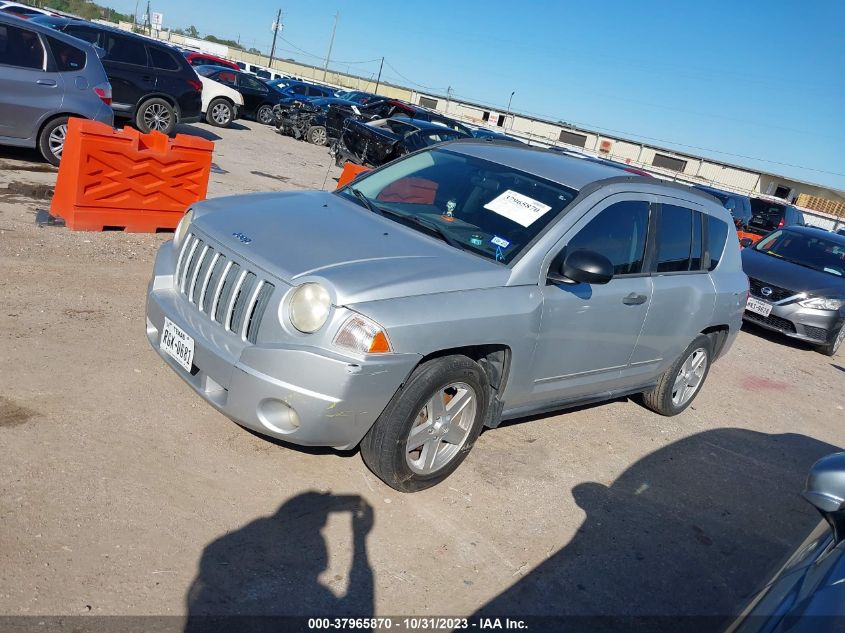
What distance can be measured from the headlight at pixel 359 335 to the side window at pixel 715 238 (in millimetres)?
3513

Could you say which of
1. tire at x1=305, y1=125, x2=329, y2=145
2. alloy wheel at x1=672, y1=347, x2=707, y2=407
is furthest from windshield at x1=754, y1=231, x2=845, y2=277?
tire at x1=305, y1=125, x2=329, y2=145

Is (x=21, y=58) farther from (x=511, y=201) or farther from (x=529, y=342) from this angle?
(x=529, y=342)

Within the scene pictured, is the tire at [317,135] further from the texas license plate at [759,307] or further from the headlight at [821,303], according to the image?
the headlight at [821,303]

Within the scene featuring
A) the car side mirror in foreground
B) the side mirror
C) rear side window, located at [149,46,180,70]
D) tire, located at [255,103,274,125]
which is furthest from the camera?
tire, located at [255,103,274,125]

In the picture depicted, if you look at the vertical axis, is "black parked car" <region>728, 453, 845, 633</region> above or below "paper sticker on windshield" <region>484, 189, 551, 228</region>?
below

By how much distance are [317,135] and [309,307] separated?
62.4 feet

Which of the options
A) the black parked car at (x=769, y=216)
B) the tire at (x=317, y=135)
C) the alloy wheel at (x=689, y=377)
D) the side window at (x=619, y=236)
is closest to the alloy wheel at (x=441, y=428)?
the side window at (x=619, y=236)

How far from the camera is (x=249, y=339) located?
12.0 ft

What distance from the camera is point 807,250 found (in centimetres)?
1145

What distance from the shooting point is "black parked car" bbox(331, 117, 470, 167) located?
15.5 m

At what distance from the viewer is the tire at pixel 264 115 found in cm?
2338

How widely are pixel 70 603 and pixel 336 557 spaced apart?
1132mm

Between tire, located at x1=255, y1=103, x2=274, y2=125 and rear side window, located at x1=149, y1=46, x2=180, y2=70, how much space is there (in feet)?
30.5

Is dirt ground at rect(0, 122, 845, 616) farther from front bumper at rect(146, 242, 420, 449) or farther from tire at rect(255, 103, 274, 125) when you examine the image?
tire at rect(255, 103, 274, 125)
